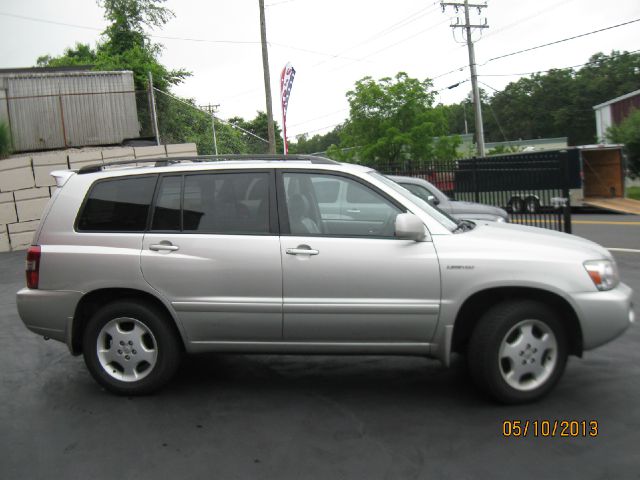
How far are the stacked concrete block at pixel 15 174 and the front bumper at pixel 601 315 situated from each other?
49.4 feet

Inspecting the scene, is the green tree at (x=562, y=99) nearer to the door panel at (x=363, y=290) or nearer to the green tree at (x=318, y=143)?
the green tree at (x=318, y=143)

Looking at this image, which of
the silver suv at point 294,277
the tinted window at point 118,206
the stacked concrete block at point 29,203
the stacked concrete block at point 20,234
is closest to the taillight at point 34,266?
the silver suv at point 294,277

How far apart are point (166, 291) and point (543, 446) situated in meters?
2.76

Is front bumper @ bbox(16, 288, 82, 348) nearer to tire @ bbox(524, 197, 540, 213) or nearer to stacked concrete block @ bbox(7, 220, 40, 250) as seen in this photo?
tire @ bbox(524, 197, 540, 213)

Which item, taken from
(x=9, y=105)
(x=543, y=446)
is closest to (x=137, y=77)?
(x=9, y=105)

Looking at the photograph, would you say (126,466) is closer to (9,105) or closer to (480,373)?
(480,373)

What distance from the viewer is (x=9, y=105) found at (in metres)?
19.2

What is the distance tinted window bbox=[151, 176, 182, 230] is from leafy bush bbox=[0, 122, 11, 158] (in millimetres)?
14721

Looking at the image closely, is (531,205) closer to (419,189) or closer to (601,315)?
(419,189)

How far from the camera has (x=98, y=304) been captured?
5.18 m

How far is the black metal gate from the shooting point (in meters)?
12.7

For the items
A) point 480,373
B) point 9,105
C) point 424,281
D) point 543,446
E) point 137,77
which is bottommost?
point 543,446

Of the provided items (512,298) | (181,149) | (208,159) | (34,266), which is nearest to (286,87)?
(181,149)
